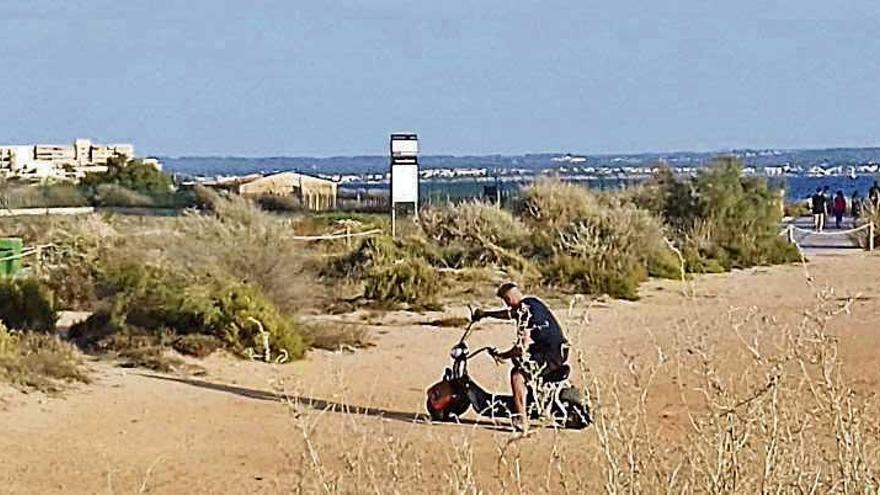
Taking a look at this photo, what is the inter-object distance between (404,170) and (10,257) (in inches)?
665

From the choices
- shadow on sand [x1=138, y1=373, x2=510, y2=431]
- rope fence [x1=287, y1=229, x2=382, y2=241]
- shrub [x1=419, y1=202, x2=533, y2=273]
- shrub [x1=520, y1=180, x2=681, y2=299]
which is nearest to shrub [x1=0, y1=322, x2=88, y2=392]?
shadow on sand [x1=138, y1=373, x2=510, y2=431]

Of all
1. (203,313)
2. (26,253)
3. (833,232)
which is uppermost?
(26,253)

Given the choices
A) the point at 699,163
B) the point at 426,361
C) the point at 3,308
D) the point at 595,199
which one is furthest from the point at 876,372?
the point at 699,163

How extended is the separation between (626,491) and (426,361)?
15737mm

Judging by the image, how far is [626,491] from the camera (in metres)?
5.65

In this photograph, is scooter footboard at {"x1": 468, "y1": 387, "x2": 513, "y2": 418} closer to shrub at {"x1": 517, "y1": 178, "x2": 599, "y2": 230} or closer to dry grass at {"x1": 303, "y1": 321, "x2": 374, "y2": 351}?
dry grass at {"x1": 303, "y1": 321, "x2": 374, "y2": 351}

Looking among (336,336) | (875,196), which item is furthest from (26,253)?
(875,196)

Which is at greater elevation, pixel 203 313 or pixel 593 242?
pixel 203 313

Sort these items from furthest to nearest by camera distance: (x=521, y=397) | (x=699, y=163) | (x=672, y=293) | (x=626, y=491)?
(x=699, y=163)
(x=672, y=293)
(x=521, y=397)
(x=626, y=491)

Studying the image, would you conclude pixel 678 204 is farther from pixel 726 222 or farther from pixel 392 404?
pixel 392 404

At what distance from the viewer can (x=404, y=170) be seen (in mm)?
41750

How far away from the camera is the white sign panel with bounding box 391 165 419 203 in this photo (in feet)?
137

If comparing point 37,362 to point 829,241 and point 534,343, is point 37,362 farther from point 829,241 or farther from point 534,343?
point 829,241

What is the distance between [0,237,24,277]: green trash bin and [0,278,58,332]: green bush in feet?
7.42
